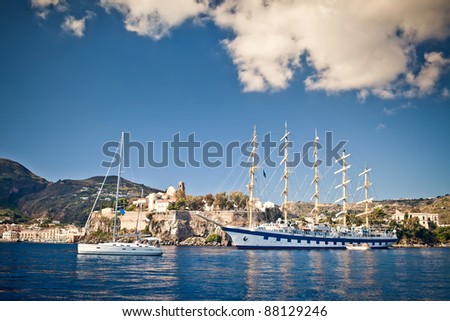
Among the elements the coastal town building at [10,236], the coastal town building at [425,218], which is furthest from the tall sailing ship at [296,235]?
the coastal town building at [10,236]

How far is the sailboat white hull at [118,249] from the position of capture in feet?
68.8

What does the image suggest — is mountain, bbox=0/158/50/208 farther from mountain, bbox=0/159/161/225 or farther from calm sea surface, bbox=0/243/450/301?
calm sea surface, bbox=0/243/450/301

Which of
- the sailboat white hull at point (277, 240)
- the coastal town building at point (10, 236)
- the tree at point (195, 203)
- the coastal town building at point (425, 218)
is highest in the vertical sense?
the tree at point (195, 203)

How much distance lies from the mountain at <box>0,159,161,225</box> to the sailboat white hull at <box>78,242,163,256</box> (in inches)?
1454

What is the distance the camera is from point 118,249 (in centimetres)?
2103

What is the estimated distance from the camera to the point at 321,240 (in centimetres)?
3522

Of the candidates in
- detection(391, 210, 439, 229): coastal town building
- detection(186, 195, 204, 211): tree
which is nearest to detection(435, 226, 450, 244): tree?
detection(391, 210, 439, 229): coastal town building

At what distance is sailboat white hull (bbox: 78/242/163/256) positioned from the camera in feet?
68.8

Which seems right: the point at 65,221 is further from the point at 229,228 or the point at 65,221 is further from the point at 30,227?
the point at 229,228

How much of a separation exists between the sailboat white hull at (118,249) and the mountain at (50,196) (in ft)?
121

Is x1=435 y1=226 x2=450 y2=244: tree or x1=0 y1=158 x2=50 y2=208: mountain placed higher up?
x1=0 y1=158 x2=50 y2=208: mountain

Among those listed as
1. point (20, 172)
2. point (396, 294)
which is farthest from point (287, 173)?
A: point (20, 172)

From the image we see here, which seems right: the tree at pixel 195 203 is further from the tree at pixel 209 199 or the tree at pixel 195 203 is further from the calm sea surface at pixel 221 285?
the calm sea surface at pixel 221 285
